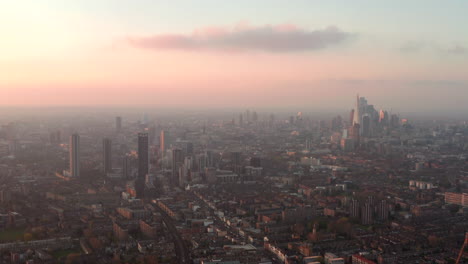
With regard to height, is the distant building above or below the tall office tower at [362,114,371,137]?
below

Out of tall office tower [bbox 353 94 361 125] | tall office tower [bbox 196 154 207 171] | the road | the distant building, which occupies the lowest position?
the road

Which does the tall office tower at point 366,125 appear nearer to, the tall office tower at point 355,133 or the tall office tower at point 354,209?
the tall office tower at point 355,133

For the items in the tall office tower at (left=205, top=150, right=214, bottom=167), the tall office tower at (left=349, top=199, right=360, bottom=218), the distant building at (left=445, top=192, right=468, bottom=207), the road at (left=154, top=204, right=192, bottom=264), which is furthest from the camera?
the tall office tower at (left=205, top=150, right=214, bottom=167)

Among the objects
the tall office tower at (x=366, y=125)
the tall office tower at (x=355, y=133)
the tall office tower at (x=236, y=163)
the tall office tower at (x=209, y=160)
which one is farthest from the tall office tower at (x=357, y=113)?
the tall office tower at (x=209, y=160)

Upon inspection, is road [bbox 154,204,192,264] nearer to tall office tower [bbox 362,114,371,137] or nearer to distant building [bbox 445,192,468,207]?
distant building [bbox 445,192,468,207]

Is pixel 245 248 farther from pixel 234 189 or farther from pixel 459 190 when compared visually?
pixel 459 190

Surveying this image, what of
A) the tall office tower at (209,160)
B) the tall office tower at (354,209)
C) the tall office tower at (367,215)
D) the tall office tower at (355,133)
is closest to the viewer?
the tall office tower at (367,215)

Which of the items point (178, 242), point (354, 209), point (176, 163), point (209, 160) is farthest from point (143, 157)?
point (354, 209)

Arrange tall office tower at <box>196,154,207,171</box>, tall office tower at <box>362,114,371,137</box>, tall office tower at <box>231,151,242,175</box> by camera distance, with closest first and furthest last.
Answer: tall office tower at <box>231,151,242,175</box>, tall office tower at <box>196,154,207,171</box>, tall office tower at <box>362,114,371,137</box>

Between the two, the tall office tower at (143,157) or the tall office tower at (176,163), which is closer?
the tall office tower at (176,163)

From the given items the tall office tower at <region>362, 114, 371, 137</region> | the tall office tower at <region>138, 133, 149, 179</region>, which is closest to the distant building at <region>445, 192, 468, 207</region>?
the tall office tower at <region>138, 133, 149, 179</region>
